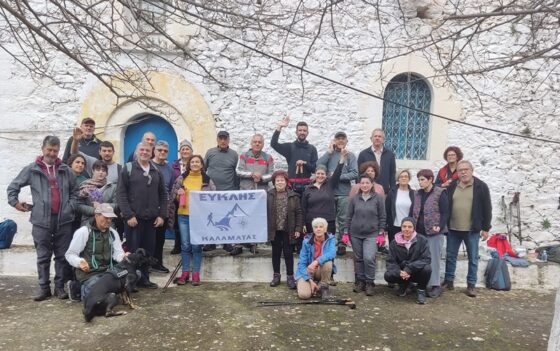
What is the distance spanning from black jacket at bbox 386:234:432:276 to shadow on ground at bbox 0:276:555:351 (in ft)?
1.47

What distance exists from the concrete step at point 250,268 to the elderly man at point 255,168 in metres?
0.29

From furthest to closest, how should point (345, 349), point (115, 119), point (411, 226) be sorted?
point (115, 119) → point (411, 226) → point (345, 349)

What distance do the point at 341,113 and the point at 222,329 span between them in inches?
169

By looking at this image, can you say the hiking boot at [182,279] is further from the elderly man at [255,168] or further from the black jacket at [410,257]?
the black jacket at [410,257]

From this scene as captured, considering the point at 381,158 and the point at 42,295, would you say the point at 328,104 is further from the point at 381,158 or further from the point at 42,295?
the point at 42,295

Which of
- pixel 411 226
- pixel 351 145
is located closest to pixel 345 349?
pixel 411 226

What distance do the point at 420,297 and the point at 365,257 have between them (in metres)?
0.85

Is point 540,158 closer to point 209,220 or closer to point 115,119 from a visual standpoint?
point 209,220

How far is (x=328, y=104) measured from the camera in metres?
7.47

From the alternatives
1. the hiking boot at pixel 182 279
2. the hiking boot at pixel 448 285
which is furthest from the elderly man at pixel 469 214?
the hiking boot at pixel 182 279

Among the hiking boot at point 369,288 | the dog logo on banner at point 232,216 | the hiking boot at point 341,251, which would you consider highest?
the dog logo on banner at point 232,216

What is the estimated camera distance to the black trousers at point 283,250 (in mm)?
6051

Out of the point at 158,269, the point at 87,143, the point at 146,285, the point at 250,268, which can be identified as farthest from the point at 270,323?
the point at 87,143

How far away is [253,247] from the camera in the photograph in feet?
21.7
